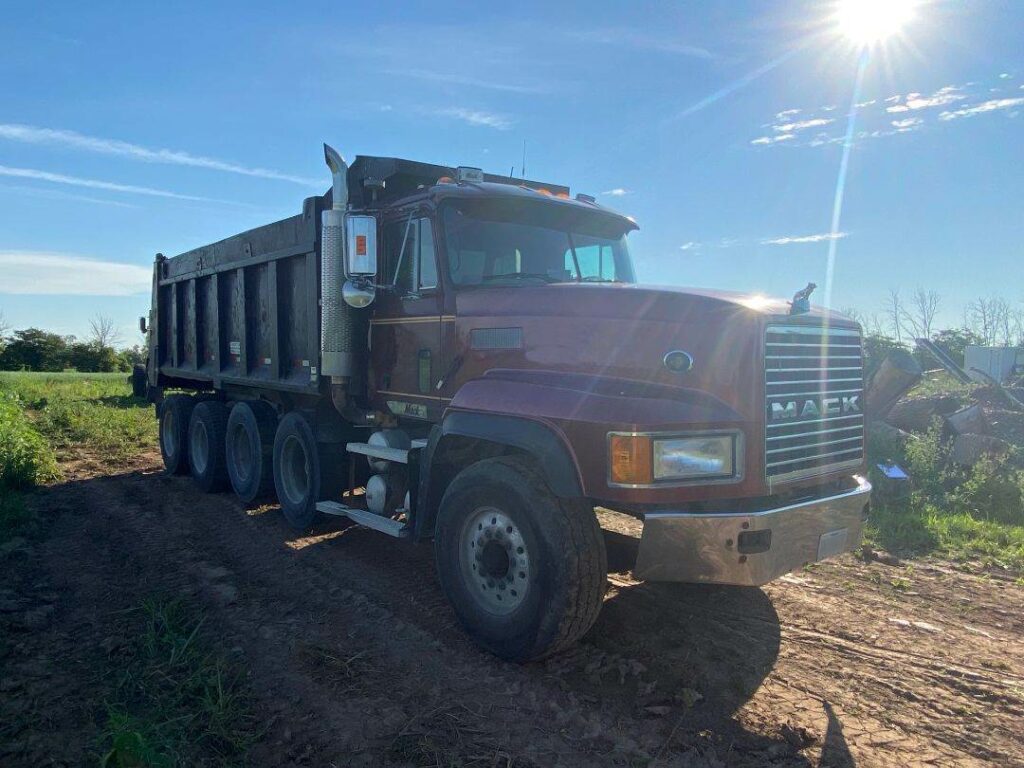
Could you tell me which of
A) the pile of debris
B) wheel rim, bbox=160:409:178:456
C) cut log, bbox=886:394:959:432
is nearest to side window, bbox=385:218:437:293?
wheel rim, bbox=160:409:178:456

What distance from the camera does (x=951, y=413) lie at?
11.5 m

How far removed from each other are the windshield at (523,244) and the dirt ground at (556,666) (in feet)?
6.99

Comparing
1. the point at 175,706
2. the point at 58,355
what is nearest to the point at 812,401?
the point at 175,706

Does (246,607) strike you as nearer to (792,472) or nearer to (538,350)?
(538,350)

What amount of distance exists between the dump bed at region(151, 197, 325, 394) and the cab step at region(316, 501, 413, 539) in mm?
1091

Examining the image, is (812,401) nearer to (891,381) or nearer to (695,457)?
(695,457)

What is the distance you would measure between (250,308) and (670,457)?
19.9 ft

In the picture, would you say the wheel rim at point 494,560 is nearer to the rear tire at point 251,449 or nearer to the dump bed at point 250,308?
the dump bed at point 250,308

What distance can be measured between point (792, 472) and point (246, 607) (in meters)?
3.73

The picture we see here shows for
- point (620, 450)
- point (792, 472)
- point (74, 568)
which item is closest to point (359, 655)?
point (620, 450)

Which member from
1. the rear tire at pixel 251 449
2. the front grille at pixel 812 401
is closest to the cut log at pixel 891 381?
the front grille at pixel 812 401

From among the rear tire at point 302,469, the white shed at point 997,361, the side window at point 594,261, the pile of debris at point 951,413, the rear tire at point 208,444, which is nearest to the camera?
the side window at point 594,261

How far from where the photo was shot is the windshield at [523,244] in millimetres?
5363

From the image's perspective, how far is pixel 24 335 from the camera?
4806 cm
